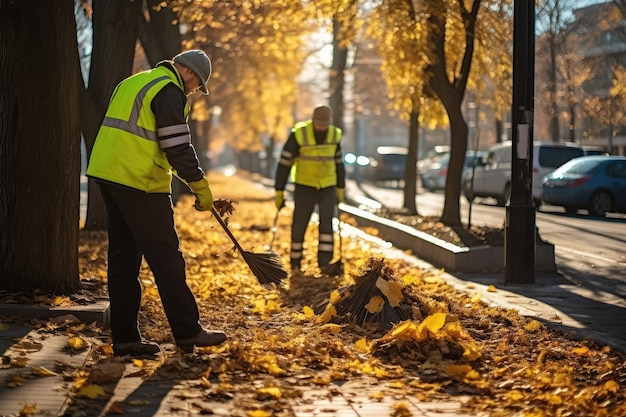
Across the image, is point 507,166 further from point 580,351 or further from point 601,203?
point 580,351

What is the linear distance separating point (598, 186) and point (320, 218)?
15.3m

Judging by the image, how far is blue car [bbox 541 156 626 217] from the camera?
89.5 ft

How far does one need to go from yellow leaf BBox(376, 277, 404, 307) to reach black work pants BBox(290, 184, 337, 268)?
14.0ft

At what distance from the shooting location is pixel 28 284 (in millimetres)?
9141

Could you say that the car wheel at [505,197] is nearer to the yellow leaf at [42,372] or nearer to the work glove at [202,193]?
the work glove at [202,193]

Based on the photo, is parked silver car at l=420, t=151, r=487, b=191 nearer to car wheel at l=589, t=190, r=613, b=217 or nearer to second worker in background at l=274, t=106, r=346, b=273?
car wheel at l=589, t=190, r=613, b=217

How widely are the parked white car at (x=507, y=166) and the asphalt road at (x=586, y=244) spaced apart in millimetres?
865

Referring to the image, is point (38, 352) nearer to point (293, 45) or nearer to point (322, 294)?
point (322, 294)

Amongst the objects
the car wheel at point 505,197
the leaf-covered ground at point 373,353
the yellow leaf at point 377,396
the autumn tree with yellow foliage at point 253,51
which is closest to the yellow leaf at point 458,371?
the leaf-covered ground at point 373,353

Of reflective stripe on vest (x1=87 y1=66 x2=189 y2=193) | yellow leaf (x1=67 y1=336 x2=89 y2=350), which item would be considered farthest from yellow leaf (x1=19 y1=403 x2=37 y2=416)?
reflective stripe on vest (x1=87 y1=66 x2=189 y2=193)

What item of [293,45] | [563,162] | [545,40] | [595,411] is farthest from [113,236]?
[545,40]

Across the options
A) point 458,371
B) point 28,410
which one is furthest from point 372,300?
point 28,410

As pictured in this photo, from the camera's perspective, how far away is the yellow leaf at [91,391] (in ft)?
20.0

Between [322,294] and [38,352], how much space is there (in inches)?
153
